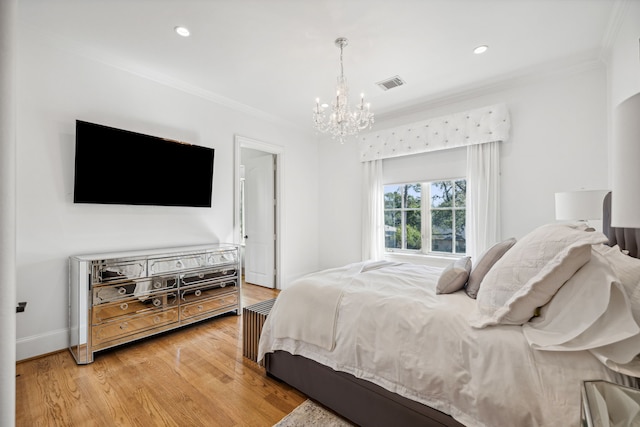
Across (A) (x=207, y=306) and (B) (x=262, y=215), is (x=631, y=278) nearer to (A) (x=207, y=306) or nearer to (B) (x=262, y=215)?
(A) (x=207, y=306)

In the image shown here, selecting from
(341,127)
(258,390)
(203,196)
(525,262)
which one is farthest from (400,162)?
(258,390)

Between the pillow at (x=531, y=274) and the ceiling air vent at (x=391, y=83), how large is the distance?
253 centimetres

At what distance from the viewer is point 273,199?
4824mm

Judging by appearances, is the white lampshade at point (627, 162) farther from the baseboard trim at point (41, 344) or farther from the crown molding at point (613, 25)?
the baseboard trim at point (41, 344)

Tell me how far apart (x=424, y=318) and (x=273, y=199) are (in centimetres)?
371

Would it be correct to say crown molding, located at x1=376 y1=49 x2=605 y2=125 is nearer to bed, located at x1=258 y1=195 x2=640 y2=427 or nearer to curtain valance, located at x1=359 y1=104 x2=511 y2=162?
curtain valance, located at x1=359 y1=104 x2=511 y2=162

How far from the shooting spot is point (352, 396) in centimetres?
162

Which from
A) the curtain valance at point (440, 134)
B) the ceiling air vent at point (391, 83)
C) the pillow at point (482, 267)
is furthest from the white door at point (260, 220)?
the pillow at point (482, 267)

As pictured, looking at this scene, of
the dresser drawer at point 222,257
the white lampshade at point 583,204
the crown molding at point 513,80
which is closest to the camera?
the white lampshade at point 583,204

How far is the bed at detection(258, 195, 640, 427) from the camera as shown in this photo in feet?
3.50

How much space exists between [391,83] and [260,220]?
9.98ft

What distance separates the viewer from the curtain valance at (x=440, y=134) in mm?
3452

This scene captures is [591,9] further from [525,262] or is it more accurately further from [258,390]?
[258,390]

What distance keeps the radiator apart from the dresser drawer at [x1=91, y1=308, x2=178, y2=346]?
101 centimetres
